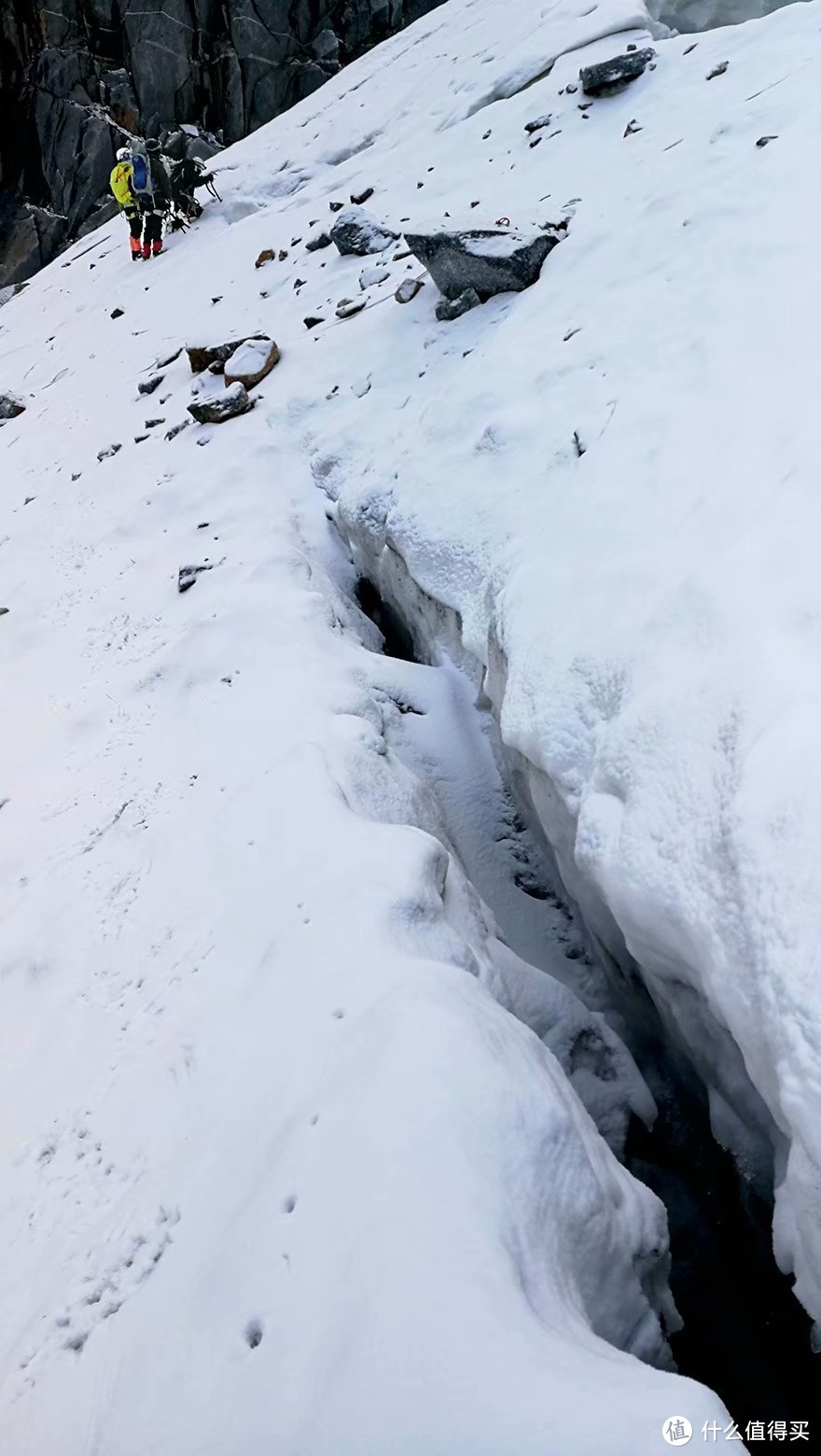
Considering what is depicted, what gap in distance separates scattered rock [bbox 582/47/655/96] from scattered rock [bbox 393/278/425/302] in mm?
3912

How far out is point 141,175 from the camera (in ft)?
48.9

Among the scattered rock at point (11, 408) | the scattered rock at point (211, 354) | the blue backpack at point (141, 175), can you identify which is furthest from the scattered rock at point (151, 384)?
the blue backpack at point (141, 175)

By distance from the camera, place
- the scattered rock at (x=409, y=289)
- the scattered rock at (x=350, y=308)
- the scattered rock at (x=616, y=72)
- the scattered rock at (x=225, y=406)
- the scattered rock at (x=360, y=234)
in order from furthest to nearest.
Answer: the scattered rock at (x=360, y=234), the scattered rock at (x=616, y=72), the scattered rock at (x=350, y=308), the scattered rock at (x=225, y=406), the scattered rock at (x=409, y=289)

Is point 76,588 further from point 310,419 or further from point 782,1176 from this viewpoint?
point 782,1176

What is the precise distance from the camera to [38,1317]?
3.04m

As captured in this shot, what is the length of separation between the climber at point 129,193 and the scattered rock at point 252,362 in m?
6.83

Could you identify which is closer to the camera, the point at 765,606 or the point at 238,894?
the point at 765,606

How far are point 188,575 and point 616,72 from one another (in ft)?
26.4

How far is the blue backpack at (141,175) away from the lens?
14.6 m

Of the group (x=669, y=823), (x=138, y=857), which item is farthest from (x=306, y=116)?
(x=669, y=823)

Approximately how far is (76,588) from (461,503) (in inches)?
172

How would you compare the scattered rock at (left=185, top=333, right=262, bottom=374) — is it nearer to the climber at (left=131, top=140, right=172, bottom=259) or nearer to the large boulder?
the large boulder

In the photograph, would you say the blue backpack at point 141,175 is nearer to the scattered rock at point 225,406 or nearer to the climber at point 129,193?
the climber at point 129,193

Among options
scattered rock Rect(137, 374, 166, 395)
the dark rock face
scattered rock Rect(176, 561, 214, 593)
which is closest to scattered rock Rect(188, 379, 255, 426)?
scattered rock Rect(137, 374, 166, 395)
